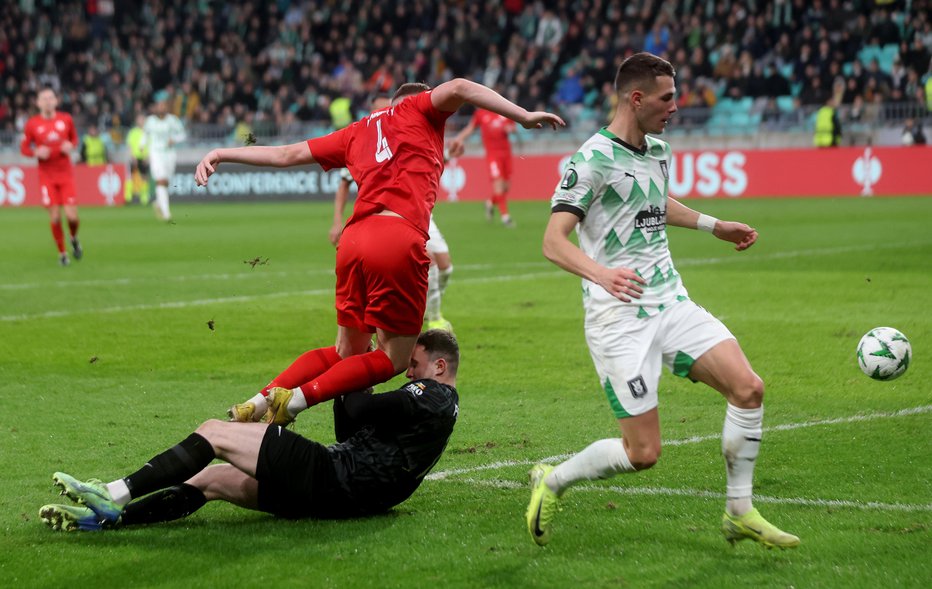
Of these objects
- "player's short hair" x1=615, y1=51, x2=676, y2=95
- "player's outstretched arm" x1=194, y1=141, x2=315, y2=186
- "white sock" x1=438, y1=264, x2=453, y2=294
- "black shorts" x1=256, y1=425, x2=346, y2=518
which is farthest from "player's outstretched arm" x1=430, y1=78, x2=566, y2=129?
"white sock" x1=438, y1=264, x2=453, y2=294

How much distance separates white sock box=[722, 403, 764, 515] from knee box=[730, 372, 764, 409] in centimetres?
3

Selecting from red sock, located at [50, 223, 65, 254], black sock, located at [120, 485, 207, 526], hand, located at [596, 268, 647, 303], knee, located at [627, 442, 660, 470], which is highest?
hand, located at [596, 268, 647, 303]

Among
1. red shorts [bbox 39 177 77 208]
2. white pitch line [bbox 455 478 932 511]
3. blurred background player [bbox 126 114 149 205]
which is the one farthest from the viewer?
blurred background player [bbox 126 114 149 205]

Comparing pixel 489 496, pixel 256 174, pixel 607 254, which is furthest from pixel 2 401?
pixel 256 174

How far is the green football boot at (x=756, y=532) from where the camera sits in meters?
4.73

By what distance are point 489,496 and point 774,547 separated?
1.45 meters

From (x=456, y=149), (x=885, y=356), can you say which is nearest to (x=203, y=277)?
(x=456, y=149)

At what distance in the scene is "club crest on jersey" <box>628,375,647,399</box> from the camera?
4.85m

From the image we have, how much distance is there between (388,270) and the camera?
5.85m

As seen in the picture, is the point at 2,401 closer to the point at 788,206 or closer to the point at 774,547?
the point at 774,547

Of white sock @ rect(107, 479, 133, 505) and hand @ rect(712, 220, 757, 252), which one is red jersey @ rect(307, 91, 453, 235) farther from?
white sock @ rect(107, 479, 133, 505)

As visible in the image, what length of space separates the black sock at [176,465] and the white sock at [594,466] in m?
1.39

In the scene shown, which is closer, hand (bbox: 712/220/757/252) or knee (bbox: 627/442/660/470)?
knee (bbox: 627/442/660/470)

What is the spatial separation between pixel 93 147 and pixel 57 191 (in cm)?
1924
